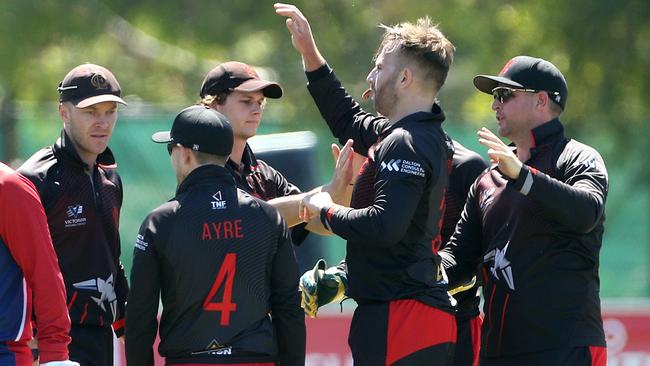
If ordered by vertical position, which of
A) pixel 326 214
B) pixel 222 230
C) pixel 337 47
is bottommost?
pixel 222 230

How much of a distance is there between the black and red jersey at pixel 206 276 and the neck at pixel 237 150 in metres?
0.99

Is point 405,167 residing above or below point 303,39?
below

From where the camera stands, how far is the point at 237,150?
6562mm

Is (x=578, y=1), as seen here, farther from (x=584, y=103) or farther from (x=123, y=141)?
(x=123, y=141)

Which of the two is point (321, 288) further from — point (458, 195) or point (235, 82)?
point (235, 82)

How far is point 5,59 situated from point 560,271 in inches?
407

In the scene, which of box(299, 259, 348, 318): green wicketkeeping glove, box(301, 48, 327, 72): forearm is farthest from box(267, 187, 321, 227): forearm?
box(301, 48, 327, 72): forearm

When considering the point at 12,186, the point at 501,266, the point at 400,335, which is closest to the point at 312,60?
the point at 501,266

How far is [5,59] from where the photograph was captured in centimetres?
1466

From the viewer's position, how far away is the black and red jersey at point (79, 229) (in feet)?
20.2

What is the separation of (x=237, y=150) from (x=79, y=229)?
97cm

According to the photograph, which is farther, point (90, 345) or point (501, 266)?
point (90, 345)

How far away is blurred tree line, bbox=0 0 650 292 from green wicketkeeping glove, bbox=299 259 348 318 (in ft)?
24.7

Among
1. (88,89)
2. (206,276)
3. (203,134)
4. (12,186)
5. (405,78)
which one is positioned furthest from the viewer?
(88,89)
